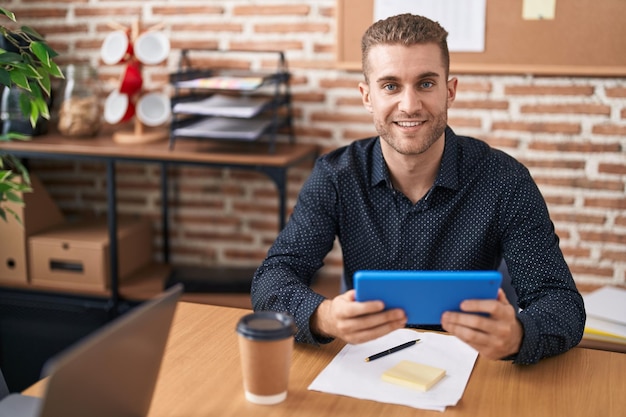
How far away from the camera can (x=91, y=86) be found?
321cm

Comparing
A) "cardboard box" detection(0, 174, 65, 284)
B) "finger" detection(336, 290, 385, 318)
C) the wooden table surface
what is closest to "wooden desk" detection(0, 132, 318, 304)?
the wooden table surface

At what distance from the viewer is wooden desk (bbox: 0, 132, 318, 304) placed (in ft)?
9.16

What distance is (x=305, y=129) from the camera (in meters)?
3.19

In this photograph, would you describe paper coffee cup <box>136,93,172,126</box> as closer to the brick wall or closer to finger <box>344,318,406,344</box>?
the brick wall

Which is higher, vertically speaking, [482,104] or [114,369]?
[482,104]

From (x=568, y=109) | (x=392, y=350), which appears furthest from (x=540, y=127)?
(x=392, y=350)

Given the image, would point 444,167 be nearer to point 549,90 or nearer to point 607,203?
point 549,90

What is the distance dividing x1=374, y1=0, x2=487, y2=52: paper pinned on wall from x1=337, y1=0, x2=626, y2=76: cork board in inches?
0.9

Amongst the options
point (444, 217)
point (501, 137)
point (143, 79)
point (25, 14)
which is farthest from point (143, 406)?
point (25, 14)

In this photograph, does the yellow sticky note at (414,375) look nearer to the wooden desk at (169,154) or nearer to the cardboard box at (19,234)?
the wooden desk at (169,154)

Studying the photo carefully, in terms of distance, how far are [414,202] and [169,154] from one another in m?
1.32

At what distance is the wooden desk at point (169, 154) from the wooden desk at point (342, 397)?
140 centimetres

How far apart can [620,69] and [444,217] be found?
4.61 ft

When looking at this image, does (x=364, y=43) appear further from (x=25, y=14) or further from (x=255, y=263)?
(x=25, y=14)
